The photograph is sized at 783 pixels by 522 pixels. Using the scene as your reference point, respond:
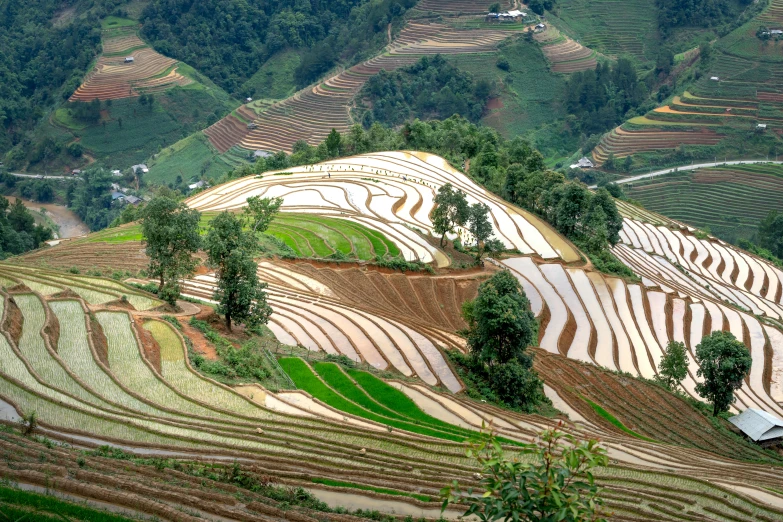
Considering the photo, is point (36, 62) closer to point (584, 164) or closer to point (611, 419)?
point (584, 164)

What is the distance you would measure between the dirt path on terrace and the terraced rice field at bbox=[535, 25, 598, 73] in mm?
51571

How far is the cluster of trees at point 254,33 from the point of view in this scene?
93.8 meters

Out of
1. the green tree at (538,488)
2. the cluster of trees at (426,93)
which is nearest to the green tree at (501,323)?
the green tree at (538,488)

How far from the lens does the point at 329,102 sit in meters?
84.8

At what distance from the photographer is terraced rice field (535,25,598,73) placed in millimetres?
89400

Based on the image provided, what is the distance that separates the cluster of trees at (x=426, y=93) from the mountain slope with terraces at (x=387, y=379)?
41085 millimetres

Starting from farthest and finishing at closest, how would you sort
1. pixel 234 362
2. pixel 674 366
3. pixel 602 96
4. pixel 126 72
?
pixel 602 96, pixel 126 72, pixel 674 366, pixel 234 362

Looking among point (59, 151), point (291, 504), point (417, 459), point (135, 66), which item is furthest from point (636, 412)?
point (135, 66)

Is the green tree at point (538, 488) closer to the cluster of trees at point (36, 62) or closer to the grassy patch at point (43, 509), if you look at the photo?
the grassy patch at point (43, 509)

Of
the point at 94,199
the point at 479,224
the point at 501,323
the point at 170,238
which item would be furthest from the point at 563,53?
the point at 170,238

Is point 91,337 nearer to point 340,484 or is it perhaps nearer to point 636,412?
point 340,484

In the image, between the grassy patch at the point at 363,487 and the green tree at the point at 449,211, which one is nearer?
the grassy patch at the point at 363,487

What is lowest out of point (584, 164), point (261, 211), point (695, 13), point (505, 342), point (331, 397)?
point (584, 164)

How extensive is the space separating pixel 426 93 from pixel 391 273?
179ft
